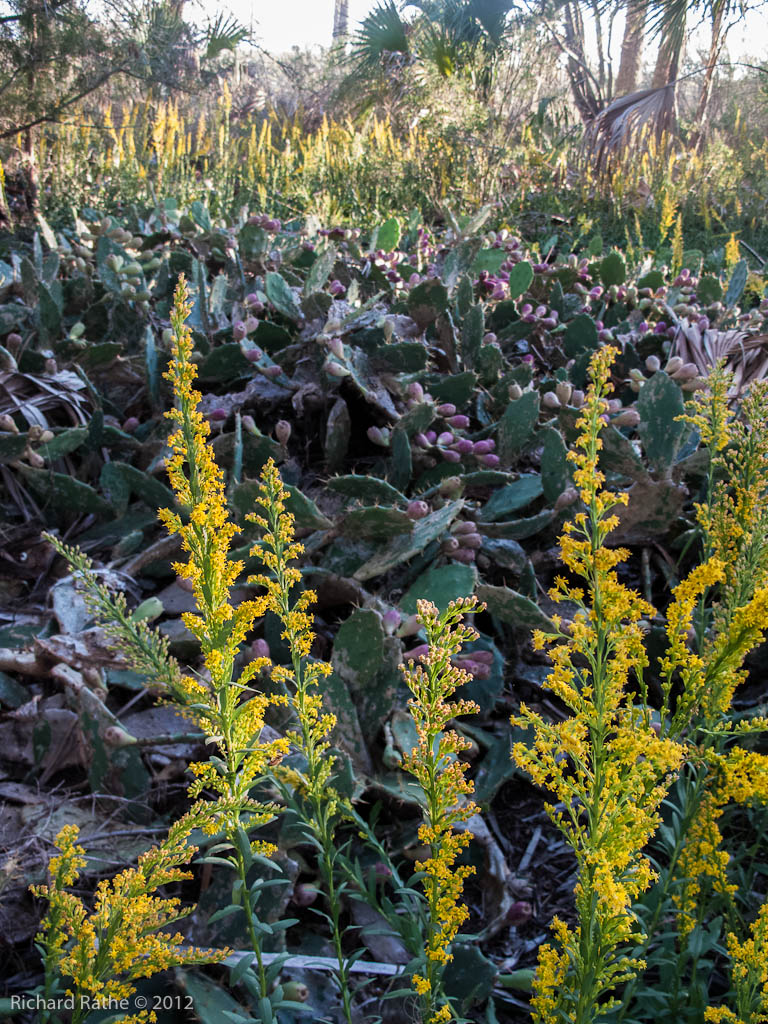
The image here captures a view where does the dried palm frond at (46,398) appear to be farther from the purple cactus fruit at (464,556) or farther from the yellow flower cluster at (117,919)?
the yellow flower cluster at (117,919)

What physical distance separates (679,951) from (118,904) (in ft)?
2.32

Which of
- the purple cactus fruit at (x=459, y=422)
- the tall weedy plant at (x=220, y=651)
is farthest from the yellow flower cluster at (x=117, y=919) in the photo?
the purple cactus fruit at (x=459, y=422)

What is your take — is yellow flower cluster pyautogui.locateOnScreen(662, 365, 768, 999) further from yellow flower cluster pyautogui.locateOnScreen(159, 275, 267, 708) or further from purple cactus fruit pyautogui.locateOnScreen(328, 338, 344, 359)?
purple cactus fruit pyautogui.locateOnScreen(328, 338, 344, 359)

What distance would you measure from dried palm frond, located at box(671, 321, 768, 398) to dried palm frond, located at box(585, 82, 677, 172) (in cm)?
579

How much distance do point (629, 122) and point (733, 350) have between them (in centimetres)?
718

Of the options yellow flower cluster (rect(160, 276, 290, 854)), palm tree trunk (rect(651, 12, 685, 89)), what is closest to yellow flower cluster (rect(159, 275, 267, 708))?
yellow flower cluster (rect(160, 276, 290, 854))

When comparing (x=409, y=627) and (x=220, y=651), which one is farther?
(x=409, y=627)

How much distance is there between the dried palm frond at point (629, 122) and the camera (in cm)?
786

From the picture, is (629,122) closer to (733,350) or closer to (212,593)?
(733,350)

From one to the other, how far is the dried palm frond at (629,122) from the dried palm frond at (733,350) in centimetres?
579

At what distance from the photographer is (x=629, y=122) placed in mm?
8148

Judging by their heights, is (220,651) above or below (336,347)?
below

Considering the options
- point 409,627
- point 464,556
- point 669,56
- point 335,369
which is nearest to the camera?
point 409,627

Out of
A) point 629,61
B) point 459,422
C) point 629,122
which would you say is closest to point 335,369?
point 459,422
